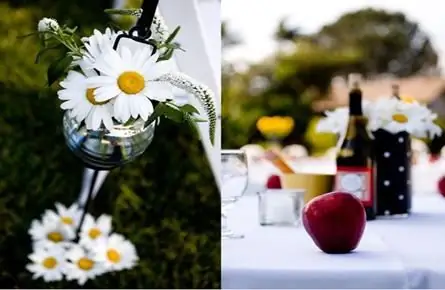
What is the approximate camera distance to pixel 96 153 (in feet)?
4.92

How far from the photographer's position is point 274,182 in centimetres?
164

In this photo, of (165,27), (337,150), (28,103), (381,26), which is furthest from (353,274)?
(28,103)

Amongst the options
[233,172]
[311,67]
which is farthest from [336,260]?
[311,67]

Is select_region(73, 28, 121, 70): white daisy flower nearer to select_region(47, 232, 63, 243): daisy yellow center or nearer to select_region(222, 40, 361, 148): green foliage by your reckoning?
select_region(222, 40, 361, 148): green foliage

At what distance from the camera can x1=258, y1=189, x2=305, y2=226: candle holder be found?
4.95 ft

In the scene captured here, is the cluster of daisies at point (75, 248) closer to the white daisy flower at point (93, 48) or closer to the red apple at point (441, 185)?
the white daisy flower at point (93, 48)

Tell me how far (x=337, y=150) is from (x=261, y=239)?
0.29m

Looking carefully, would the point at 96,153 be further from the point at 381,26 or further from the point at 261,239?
the point at 381,26

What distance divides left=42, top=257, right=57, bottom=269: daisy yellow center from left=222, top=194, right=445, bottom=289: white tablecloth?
0.43 m

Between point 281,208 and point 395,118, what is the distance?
31 cm

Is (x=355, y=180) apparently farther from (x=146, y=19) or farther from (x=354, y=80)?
(x=146, y=19)

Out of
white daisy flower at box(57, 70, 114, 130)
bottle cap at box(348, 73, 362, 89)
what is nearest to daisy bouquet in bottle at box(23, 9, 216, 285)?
white daisy flower at box(57, 70, 114, 130)

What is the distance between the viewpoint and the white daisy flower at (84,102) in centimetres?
124

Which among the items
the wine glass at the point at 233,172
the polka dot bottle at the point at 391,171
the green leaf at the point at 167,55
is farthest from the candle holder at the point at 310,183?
the green leaf at the point at 167,55
